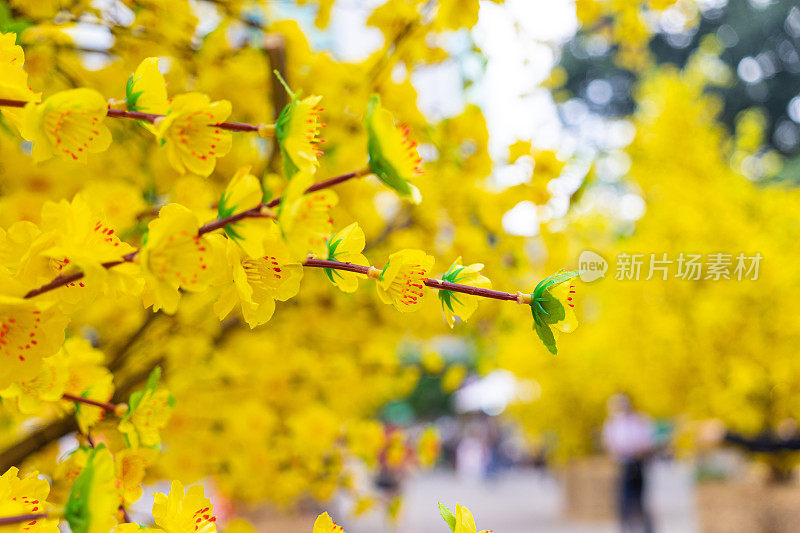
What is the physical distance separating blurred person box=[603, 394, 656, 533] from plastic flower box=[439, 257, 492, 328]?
5590 millimetres

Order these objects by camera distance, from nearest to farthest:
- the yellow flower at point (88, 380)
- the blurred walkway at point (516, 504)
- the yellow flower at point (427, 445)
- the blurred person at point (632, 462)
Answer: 1. the yellow flower at point (88, 380)
2. the yellow flower at point (427, 445)
3. the blurred person at point (632, 462)
4. the blurred walkway at point (516, 504)

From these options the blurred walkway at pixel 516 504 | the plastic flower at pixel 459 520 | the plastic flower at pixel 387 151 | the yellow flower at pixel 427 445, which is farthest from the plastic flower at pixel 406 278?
the blurred walkway at pixel 516 504

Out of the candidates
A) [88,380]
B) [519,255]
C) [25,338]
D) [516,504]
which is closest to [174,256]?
[25,338]

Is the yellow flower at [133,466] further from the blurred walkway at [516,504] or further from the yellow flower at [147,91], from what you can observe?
the blurred walkway at [516,504]

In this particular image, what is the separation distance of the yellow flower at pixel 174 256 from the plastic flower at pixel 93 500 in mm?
151

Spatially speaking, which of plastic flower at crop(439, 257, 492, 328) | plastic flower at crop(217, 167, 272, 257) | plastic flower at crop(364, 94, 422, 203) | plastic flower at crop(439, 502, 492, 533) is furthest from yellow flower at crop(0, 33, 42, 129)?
plastic flower at crop(439, 502, 492, 533)

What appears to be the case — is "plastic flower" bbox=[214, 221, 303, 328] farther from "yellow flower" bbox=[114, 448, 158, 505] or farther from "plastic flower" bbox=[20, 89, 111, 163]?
"yellow flower" bbox=[114, 448, 158, 505]

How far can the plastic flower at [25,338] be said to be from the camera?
70 cm

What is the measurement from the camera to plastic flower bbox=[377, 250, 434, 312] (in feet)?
2.66

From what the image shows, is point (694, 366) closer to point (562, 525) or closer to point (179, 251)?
point (562, 525)

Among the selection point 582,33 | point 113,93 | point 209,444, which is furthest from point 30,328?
point 582,33

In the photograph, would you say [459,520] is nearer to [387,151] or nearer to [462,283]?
[462,283]

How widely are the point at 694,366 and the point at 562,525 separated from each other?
3989mm

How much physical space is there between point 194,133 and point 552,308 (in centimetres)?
43
